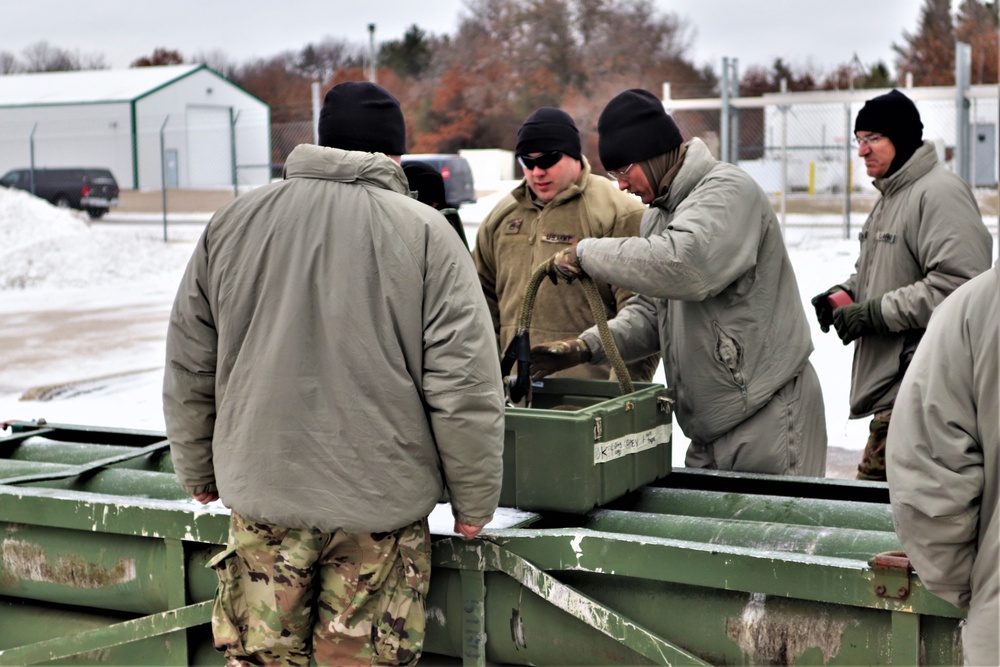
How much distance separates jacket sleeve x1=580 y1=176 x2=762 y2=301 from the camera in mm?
3334

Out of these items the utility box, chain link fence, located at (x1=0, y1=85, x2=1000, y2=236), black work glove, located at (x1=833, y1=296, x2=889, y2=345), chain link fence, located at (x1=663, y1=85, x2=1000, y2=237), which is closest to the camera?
the utility box

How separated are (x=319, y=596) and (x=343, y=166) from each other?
103 centimetres

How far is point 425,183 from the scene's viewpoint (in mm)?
4617

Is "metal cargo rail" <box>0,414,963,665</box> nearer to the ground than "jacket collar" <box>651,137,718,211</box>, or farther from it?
nearer to the ground

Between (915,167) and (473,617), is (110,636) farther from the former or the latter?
(915,167)

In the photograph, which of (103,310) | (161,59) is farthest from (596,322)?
(161,59)

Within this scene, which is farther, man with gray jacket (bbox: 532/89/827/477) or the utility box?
man with gray jacket (bbox: 532/89/827/477)

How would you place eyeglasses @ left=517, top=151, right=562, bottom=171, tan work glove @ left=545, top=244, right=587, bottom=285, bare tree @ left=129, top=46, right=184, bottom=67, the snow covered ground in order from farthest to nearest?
bare tree @ left=129, top=46, right=184, bottom=67 < the snow covered ground < eyeglasses @ left=517, top=151, right=562, bottom=171 < tan work glove @ left=545, top=244, right=587, bottom=285

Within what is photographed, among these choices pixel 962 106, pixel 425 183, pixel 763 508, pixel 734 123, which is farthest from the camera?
pixel 734 123

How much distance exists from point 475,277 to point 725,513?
119 cm

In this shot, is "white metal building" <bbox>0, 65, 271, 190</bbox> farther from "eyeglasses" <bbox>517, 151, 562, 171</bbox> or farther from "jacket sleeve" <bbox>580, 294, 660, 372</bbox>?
"jacket sleeve" <bbox>580, 294, 660, 372</bbox>

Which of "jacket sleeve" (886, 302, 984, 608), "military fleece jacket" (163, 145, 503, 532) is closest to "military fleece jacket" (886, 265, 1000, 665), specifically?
"jacket sleeve" (886, 302, 984, 608)

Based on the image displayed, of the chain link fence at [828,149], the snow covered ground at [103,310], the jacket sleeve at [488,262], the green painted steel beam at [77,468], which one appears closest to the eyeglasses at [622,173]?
the jacket sleeve at [488,262]

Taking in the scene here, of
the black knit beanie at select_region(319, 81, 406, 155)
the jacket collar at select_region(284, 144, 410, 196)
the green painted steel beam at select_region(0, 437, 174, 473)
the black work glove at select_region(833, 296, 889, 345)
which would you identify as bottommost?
the green painted steel beam at select_region(0, 437, 174, 473)
